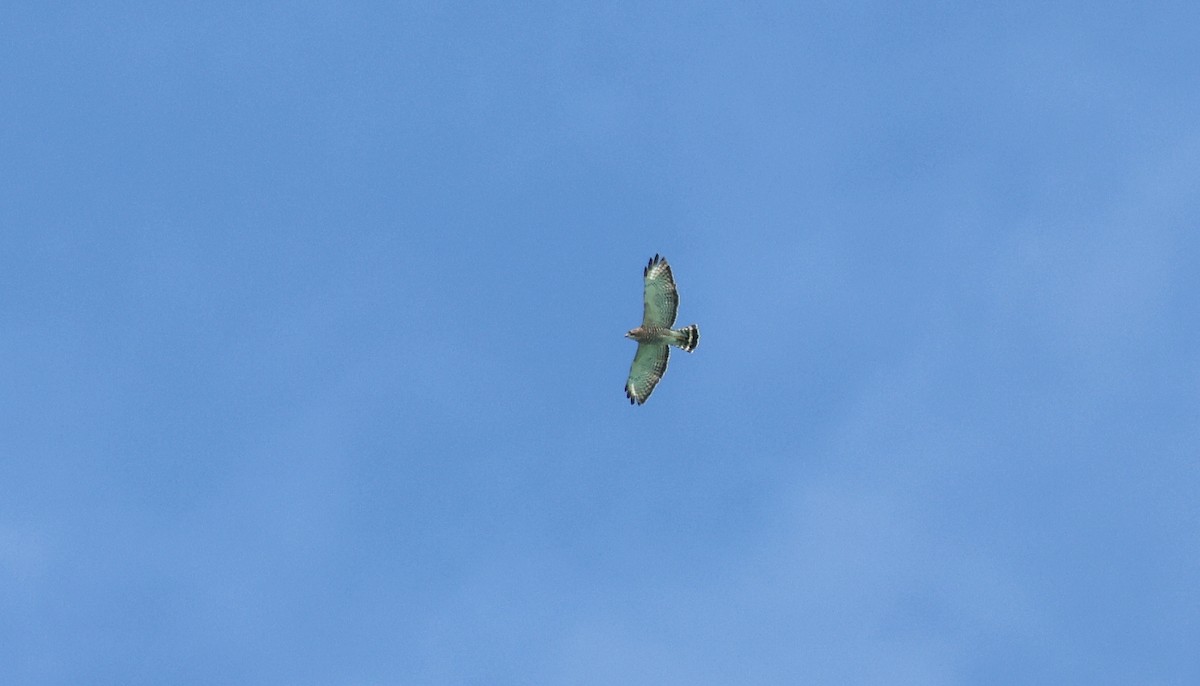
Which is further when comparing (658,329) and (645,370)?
(645,370)

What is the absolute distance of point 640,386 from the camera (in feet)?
326

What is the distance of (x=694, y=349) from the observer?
3814 inches

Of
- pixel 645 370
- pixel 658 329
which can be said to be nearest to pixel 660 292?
pixel 658 329

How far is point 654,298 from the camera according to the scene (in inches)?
3789

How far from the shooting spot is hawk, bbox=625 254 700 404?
315 ft

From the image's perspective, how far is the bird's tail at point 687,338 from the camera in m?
96.8

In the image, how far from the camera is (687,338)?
318ft

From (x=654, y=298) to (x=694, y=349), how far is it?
8.75 ft

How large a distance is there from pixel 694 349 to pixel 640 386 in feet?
12.0

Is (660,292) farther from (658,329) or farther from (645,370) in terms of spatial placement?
(645,370)

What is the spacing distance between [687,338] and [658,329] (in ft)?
3.98

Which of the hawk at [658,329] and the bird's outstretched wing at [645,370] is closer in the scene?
the hawk at [658,329]

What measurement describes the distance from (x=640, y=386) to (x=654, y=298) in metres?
4.80

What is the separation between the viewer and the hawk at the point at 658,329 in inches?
3782
